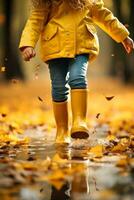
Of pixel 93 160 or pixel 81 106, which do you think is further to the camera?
pixel 81 106

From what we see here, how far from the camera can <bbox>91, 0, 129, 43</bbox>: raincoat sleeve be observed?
671cm

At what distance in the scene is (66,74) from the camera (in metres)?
6.86

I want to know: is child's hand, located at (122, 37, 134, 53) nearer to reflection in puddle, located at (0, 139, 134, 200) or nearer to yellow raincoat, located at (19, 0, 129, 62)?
yellow raincoat, located at (19, 0, 129, 62)

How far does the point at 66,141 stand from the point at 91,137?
76 centimetres

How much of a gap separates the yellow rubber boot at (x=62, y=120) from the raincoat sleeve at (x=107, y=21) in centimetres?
90

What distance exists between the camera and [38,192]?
160 inches

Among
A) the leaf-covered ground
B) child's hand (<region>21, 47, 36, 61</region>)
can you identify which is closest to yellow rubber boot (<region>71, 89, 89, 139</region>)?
the leaf-covered ground

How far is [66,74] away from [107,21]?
697mm

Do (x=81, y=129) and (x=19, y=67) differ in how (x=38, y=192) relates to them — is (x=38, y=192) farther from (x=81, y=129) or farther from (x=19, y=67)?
(x=19, y=67)

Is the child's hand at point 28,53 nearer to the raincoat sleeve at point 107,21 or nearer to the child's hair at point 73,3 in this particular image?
the child's hair at point 73,3

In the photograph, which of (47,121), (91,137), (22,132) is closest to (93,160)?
(91,137)

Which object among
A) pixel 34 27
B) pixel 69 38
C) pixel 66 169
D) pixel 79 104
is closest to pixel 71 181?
pixel 66 169

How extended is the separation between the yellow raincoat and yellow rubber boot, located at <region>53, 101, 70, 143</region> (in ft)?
1.81

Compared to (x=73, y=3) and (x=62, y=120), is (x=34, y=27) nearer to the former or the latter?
(x=73, y=3)
